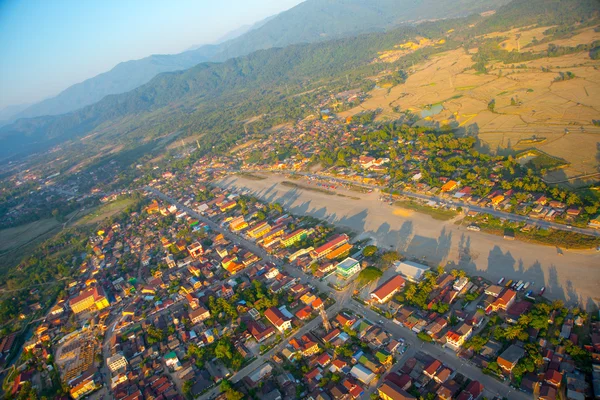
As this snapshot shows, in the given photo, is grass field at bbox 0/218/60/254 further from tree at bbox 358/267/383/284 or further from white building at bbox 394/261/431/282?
white building at bbox 394/261/431/282

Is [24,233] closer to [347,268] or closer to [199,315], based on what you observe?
[199,315]

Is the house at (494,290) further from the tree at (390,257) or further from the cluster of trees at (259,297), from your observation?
the cluster of trees at (259,297)

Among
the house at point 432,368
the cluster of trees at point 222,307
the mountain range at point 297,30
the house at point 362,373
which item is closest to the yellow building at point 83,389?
the cluster of trees at point 222,307

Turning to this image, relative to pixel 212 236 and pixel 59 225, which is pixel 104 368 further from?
pixel 59 225

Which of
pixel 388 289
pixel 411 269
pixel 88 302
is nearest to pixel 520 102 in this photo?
pixel 411 269

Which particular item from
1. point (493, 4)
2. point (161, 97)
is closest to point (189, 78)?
point (161, 97)

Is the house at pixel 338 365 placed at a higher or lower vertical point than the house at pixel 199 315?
lower
